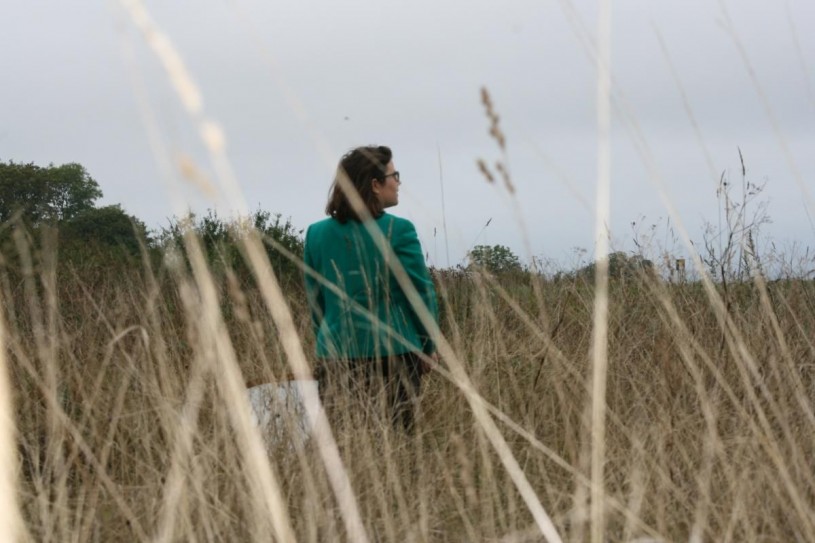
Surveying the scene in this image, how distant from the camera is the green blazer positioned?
11.8 feet

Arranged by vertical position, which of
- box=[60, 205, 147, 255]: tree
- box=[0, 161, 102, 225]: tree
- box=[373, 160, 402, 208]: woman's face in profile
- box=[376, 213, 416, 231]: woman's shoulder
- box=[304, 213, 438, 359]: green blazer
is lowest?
box=[304, 213, 438, 359]: green blazer

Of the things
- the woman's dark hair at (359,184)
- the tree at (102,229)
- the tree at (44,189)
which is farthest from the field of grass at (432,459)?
the tree at (44,189)

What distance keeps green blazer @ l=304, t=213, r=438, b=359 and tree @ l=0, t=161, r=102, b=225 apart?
959cm

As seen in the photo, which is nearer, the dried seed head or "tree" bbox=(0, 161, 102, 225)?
the dried seed head

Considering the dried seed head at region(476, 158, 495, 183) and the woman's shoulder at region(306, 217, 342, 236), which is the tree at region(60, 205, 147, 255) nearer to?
the woman's shoulder at region(306, 217, 342, 236)

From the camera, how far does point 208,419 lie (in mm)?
3061

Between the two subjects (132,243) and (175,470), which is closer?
(175,470)

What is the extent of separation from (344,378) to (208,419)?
44 centimetres

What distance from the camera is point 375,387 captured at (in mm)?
3467

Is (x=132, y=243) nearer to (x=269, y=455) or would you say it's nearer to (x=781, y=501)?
(x=269, y=455)

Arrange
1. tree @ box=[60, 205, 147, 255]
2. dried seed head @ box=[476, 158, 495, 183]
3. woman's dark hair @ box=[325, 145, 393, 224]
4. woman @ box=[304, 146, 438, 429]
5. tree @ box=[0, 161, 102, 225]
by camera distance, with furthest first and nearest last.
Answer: tree @ box=[0, 161, 102, 225] → tree @ box=[60, 205, 147, 255] → woman's dark hair @ box=[325, 145, 393, 224] → woman @ box=[304, 146, 438, 429] → dried seed head @ box=[476, 158, 495, 183]

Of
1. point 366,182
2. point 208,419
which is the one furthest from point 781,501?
point 366,182

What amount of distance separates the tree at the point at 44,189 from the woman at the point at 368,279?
9593 mm

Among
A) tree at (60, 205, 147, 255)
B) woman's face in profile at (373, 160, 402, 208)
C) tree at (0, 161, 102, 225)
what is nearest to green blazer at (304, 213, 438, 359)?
woman's face in profile at (373, 160, 402, 208)
